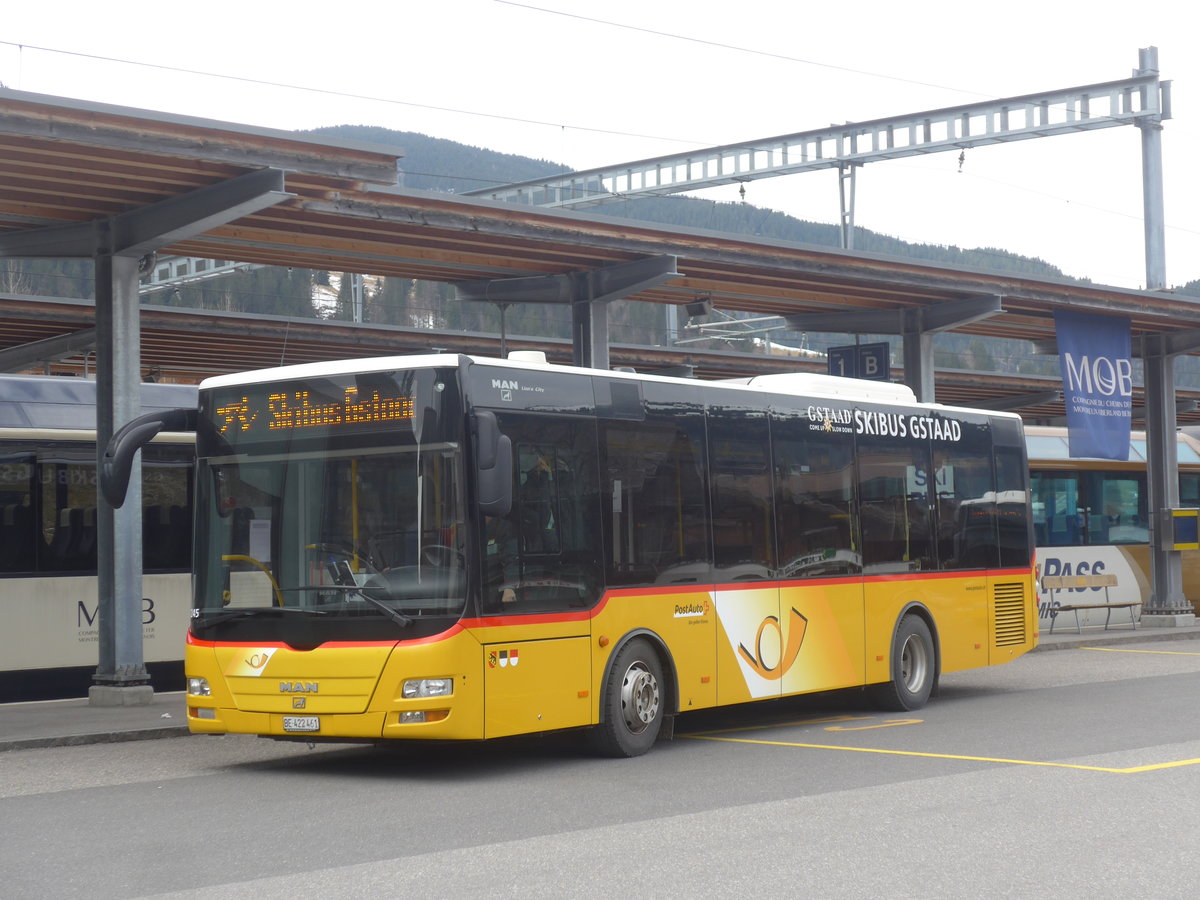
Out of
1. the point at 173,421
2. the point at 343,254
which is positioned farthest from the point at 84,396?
the point at 173,421

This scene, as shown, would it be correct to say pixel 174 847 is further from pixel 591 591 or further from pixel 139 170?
pixel 139 170

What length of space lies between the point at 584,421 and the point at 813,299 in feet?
35.9

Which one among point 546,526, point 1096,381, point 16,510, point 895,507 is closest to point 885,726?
point 895,507

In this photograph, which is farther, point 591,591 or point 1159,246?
point 1159,246

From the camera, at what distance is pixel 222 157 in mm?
12852

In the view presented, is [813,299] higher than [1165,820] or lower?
higher

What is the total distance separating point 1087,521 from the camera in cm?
2770

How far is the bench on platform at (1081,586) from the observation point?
26.2m

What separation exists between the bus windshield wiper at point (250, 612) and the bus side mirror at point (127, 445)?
1.04 meters

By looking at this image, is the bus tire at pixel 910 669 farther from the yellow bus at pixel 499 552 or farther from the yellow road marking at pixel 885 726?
the yellow bus at pixel 499 552

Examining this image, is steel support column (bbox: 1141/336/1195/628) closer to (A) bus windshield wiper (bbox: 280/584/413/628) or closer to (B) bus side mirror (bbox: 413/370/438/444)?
(B) bus side mirror (bbox: 413/370/438/444)

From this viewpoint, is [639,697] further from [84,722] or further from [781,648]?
[84,722]

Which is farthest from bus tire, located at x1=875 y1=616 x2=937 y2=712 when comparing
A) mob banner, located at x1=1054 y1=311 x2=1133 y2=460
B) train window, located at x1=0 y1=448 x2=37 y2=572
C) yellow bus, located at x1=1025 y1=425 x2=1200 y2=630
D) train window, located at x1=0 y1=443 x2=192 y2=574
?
yellow bus, located at x1=1025 y1=425 x2=1200 y2=630

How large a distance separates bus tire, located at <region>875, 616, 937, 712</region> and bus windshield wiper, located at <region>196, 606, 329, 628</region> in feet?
21.0
